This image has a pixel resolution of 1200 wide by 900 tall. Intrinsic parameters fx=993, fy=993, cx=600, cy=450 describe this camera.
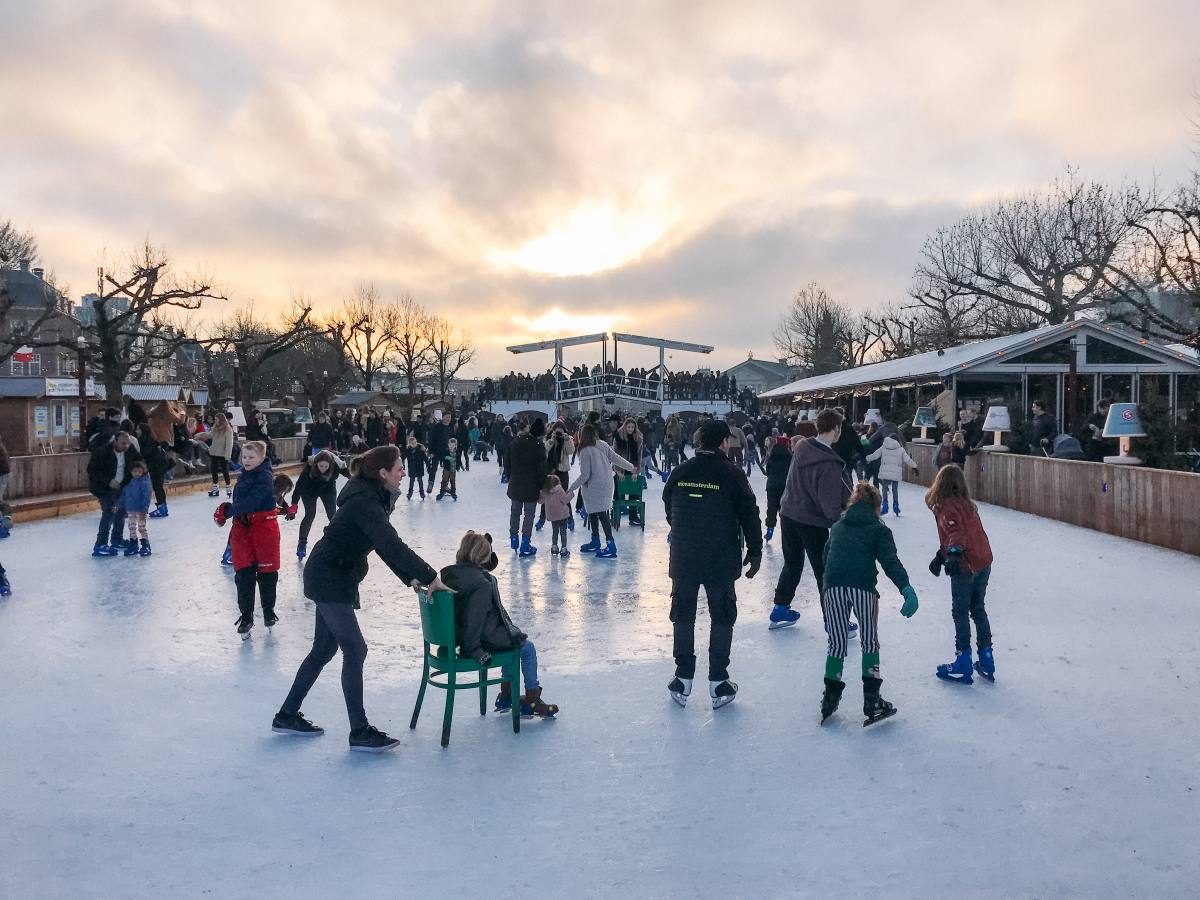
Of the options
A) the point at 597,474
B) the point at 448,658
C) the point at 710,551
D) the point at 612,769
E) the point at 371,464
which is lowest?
the point at 612,769

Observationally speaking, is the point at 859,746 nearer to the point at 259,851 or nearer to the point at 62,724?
the point at 259,851

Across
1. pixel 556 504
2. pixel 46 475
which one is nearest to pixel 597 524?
pixel 556 504

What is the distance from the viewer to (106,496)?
10555mm

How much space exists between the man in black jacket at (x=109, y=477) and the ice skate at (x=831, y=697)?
8.20m

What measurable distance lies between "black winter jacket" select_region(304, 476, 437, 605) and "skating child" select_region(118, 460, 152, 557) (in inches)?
270

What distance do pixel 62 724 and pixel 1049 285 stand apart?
38.7 metres

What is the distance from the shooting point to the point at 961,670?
5.55 m

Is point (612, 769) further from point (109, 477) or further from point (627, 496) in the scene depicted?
point (627, 496)

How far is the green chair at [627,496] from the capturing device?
12.9 meters

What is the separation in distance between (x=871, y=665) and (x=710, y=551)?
0.96 metres

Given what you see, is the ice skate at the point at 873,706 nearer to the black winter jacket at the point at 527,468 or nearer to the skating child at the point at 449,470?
the black winter jacket at the point at 527,468

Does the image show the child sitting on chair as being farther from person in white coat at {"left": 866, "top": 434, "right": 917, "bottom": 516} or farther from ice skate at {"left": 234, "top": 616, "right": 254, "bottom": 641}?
person in white coat at {"left": 866, "top": 434, "right": 917, "bottom": 516}

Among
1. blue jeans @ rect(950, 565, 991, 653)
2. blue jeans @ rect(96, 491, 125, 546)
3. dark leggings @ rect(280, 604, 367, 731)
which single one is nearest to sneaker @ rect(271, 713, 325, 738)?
dark leggings @ rect(280, 604, 367, 731)

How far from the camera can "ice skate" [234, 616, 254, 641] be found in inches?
266
